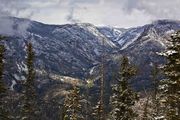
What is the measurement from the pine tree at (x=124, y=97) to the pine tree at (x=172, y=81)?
12.1 metres

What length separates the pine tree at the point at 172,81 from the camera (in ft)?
85.1

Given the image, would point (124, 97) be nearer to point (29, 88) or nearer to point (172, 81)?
point (172, 81)

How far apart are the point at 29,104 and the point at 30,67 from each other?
4713 millimetres

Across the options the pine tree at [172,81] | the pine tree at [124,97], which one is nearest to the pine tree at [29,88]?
the pine tree at [124,97]

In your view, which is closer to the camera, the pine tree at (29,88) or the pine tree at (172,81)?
the pine tree at (172,81)

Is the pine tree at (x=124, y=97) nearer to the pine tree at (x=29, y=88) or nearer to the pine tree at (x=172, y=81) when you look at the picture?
the pine tree at (x=172, y=81)

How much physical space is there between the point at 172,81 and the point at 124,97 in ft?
42.5

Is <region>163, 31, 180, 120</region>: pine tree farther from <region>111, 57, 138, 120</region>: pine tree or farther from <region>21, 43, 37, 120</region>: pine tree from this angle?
<region>21, 43, 37, 120</region>: pine tree

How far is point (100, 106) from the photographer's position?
5322 centimetres

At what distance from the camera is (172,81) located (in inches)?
1027

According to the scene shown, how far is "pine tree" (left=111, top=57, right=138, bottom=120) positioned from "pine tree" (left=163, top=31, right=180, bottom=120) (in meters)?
12.1

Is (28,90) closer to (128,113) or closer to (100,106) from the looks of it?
(100,106)

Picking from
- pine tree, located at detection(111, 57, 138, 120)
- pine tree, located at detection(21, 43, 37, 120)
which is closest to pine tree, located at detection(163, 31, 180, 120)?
pine tree, located at detection(111, 57, 138, 120)

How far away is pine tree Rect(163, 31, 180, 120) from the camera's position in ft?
85.1
